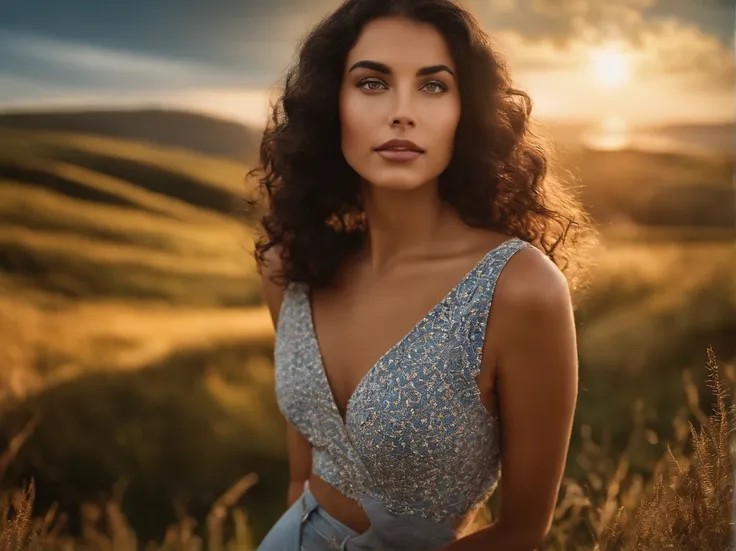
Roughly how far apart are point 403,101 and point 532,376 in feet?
1.73

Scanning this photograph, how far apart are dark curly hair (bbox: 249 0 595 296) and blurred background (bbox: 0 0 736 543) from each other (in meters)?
0.88

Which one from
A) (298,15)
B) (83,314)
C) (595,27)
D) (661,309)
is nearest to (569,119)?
(595,27)

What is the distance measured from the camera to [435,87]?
1.40 metres

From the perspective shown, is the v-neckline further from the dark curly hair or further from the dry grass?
the dry grass

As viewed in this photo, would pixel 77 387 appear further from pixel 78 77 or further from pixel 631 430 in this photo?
pixel 631 430

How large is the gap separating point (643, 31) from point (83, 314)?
6.58ft

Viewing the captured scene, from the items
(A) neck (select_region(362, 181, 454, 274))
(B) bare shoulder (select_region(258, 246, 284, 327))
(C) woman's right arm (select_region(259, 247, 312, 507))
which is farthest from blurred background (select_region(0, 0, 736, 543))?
(A) neck (select_region(362, 181, 454, 274))

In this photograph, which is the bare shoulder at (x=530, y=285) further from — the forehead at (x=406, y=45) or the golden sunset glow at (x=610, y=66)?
the golden sunset glow at (x=610, y=66)

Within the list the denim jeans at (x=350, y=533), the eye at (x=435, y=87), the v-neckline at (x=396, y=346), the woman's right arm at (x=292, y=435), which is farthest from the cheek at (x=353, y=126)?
the denim jeans at (x=350, y=533)

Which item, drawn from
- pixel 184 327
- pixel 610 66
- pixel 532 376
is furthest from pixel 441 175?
pixel 184 327

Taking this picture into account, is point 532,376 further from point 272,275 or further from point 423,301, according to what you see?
point 272,275

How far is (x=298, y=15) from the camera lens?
2533 millimetres

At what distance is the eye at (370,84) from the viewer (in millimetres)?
1413

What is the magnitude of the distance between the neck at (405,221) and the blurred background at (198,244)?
1.08 metres
